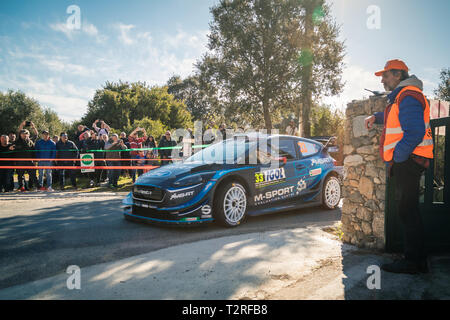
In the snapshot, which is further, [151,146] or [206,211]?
[151,146]

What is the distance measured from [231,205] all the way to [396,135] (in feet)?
9.46

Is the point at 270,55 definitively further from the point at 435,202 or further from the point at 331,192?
the point at 435,202

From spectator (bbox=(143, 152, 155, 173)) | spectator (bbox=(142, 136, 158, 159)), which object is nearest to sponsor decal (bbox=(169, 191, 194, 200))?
spectator (bbox=(143, 152, 155, 173))

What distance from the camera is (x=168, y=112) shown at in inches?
1667

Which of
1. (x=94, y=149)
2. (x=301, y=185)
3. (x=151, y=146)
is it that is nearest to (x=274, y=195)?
(x=301, y=185)

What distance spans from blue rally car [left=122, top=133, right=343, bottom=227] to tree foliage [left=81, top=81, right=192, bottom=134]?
1288 inches

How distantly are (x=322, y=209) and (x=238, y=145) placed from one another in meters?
2.57

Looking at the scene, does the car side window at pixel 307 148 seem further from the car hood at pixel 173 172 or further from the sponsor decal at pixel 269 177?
the car hood at pixel 173 172

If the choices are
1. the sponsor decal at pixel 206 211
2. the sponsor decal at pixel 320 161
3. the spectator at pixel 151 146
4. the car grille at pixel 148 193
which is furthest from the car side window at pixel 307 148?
the spectator at pixel 151 146

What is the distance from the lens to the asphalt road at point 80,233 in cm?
378

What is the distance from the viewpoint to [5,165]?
11594 mm

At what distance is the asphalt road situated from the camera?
3.78m

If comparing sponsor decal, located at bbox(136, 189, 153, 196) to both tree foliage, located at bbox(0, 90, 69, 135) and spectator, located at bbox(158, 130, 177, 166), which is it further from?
tree foliage, located at bbox(0, 90, 69, 135)
